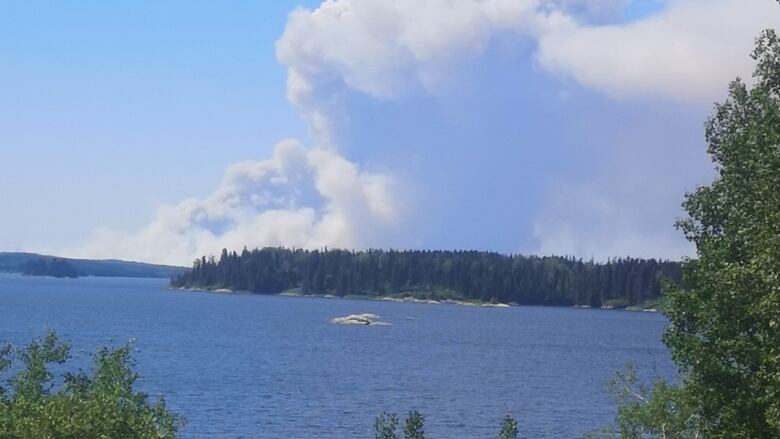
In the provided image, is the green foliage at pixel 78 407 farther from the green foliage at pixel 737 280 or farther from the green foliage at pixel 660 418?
the green foliage at pixel 660 418

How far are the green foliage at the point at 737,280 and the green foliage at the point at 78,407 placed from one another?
1331cm

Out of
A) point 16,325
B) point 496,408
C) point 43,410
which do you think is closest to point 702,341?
point 43,410

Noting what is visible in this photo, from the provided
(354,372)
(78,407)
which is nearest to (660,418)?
(78,407)

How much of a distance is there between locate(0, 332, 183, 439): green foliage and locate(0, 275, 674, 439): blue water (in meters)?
23.4

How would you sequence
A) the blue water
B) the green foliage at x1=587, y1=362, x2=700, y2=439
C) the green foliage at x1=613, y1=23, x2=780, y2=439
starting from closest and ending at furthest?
the green foliage at x1=613, y1=23, x2=780, y2=439
the green foliage at x1=587, y1=362, x2=700, y2=439
the blue water

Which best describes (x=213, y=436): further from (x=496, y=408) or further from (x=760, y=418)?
(x=760, y=418)

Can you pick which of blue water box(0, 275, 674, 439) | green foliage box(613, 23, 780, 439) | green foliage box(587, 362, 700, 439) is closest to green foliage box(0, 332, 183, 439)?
green foliage box(613, 23, 780, 439)

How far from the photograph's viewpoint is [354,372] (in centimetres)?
10681

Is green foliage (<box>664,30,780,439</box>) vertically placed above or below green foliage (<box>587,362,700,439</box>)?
above

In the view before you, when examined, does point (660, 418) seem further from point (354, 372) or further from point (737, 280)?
point (354, 372)

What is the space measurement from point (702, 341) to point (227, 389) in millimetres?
63563

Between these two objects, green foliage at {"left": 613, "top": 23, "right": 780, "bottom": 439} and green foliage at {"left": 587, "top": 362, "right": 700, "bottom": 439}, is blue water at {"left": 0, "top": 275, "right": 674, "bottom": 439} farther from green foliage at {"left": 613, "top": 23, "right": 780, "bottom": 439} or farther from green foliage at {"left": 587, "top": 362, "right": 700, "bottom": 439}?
green foliage at {"left": 613, "top": 23, "right": 780, "bottom": 439}

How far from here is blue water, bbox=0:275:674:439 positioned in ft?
239

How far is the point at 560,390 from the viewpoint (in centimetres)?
9544
